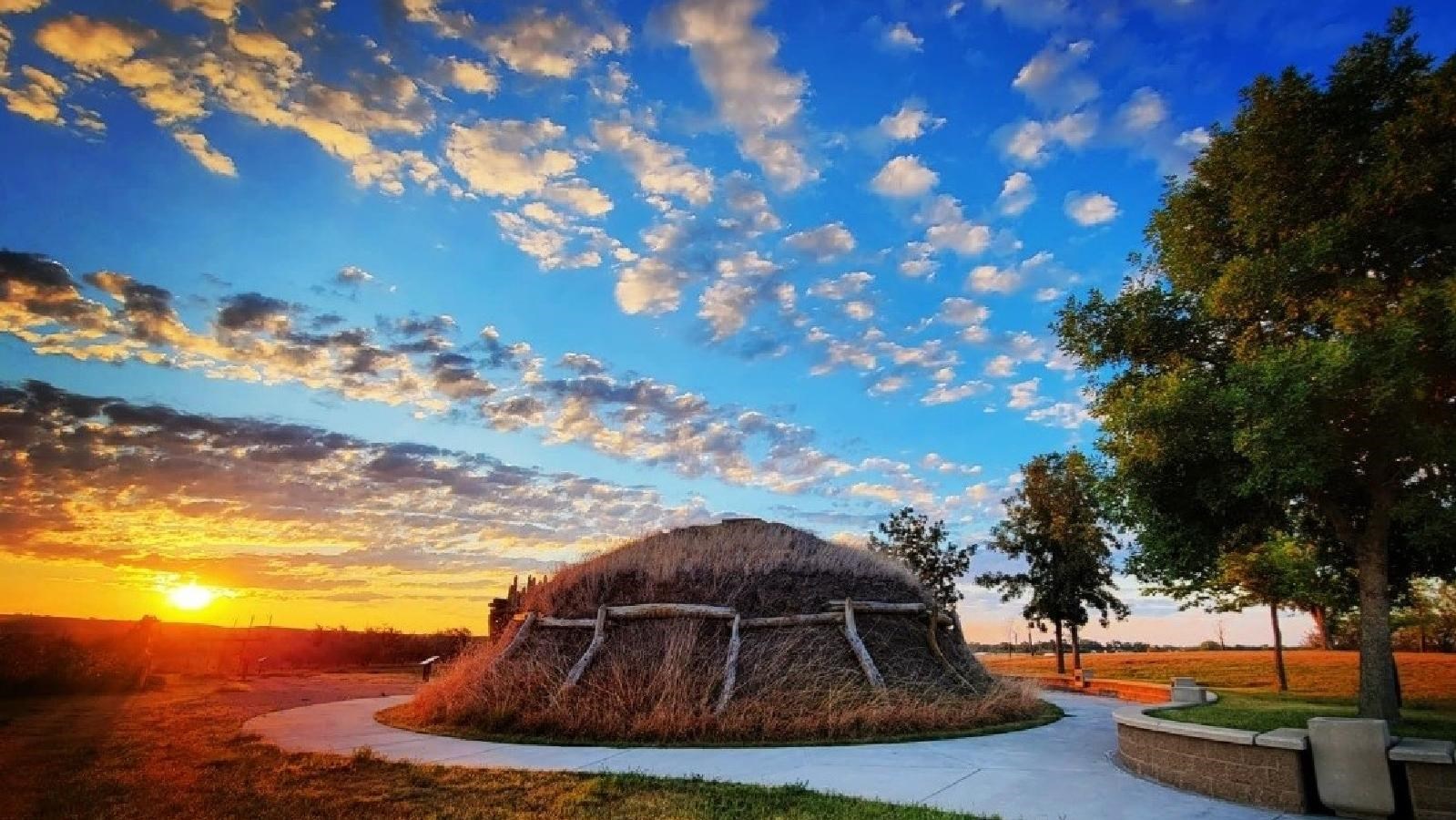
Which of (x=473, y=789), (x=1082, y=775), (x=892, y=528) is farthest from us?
(x=892, y=528)

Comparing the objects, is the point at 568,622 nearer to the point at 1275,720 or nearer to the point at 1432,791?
the point at 1275,720

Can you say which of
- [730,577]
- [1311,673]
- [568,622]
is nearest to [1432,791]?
[730,577]

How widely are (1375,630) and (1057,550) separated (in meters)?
20.7

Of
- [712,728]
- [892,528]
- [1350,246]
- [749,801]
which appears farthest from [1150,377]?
[892,528]

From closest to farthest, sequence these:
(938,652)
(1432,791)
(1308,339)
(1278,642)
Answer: (1432,791) → (1308,339) → (938,652) → (1278,642)

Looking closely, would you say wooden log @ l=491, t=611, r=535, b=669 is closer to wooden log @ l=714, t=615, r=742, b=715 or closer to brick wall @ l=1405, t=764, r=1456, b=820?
wooden log @ l=714, t=615, r=742, b=715

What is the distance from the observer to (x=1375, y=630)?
1316 centimetres

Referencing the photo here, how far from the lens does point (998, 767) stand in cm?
981

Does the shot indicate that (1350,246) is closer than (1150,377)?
Yes

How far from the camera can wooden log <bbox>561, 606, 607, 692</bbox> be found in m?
15.1

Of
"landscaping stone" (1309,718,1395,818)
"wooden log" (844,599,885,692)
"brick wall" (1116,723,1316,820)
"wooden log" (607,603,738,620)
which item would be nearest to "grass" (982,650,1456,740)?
"brick wall" (1116,723,1316,820)

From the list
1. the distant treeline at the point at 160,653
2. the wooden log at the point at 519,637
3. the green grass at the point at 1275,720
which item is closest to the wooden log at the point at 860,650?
the green grass at the point at 1275,720

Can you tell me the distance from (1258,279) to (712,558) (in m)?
12.0

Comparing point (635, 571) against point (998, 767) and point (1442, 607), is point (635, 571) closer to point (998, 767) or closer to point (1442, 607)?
point (998, 767)
